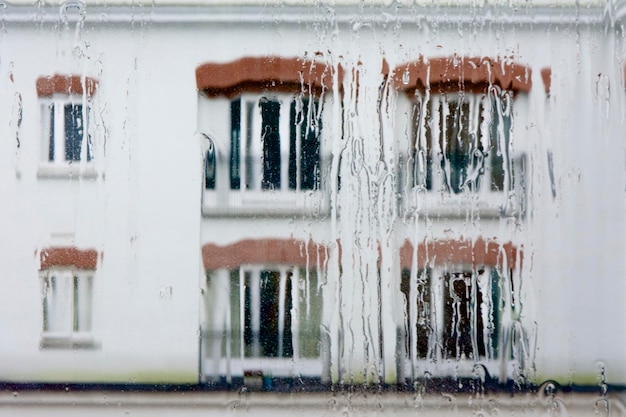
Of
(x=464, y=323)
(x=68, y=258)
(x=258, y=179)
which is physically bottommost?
(x=464, y=323)

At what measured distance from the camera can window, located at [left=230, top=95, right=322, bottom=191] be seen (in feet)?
3.13

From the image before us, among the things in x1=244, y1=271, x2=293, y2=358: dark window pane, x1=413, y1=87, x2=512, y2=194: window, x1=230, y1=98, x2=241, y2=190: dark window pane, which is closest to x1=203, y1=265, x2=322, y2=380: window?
x1=244, y1=271, x2=293, y2=358: dark window pane

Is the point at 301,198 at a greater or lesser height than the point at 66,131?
lesser

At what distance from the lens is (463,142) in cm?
96

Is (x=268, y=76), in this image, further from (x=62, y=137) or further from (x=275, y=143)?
(x=62, y=137)

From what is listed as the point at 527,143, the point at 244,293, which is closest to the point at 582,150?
the point at 527,143

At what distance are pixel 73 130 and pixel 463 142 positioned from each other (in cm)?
65

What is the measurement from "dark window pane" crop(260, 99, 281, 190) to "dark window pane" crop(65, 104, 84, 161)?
0.99ft

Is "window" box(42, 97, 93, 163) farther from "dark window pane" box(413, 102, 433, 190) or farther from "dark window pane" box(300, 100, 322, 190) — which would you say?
"dark window pane" box(413, 102, 433, 190)

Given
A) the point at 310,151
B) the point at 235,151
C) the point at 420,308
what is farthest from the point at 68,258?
the point at 420,308

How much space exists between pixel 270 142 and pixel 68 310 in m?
0.43

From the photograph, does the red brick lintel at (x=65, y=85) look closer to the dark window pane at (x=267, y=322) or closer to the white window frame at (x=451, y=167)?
the dark window pane at (x=267, y=322)

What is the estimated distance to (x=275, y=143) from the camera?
959 mm

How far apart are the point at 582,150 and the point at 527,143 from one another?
0.10m
